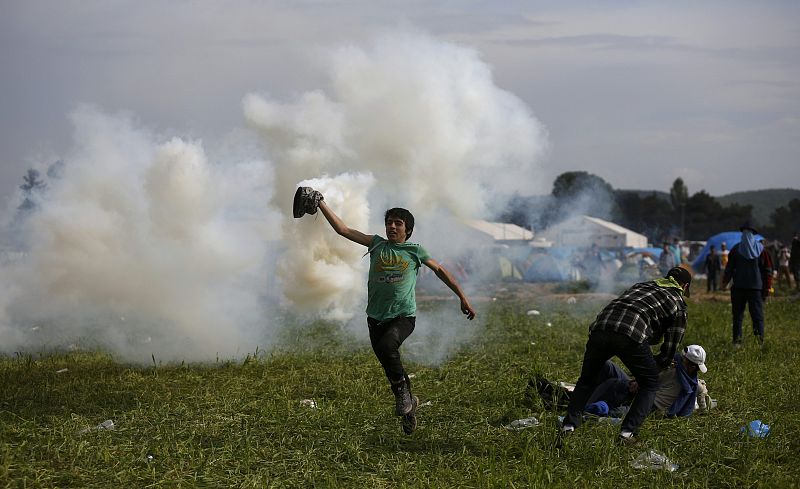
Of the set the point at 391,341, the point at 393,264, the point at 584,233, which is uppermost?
the point at 393,264

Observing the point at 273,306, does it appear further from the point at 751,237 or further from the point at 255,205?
the point at 751,237

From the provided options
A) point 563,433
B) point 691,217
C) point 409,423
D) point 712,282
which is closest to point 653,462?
point 563,433

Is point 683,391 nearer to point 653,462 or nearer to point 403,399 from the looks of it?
point 653,462

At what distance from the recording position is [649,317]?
683 cm

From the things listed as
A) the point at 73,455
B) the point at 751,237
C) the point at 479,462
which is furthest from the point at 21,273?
the point at 751,237

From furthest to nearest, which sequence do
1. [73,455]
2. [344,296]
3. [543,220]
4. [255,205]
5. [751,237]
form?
[543,220], [255,205], [344,296], [751,237], [73,455]

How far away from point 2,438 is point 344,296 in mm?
8734

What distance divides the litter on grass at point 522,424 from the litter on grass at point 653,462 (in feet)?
3.90

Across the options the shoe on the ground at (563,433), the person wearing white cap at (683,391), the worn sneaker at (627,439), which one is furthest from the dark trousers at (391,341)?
the person wearing white cap at (683,391)

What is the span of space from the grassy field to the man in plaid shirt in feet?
0.90

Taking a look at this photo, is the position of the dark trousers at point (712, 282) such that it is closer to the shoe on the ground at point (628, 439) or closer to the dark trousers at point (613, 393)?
the dark trousers at point (613, 393)

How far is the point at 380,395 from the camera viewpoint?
8.98 metres

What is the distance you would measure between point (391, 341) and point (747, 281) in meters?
7.30

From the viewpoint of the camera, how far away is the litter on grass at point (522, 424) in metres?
7.53
